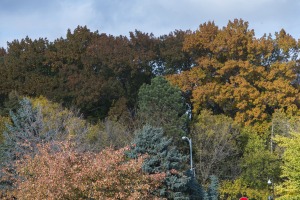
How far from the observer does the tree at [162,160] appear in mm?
24062

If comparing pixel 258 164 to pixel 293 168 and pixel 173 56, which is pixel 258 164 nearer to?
pixel 173 56

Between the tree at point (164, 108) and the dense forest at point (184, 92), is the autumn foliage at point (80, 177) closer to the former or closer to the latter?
the dense forest at point (184, 92)

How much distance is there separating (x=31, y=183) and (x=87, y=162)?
1.76m

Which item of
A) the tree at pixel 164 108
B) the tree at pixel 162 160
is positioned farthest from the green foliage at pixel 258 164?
the tree at pixel 162 160

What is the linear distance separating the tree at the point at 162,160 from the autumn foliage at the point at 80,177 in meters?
5.26

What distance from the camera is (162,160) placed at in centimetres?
2422

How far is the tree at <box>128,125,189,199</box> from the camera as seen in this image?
24062mm

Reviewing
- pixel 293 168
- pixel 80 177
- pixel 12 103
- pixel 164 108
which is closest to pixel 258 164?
pixel 164 108

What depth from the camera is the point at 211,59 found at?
40344 millimetres

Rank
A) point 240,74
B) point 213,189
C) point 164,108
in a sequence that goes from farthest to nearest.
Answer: point 240,74
point 164,108
point 213,189

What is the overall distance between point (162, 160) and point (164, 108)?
11.9 m

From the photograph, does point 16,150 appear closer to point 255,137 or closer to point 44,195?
point 44,195

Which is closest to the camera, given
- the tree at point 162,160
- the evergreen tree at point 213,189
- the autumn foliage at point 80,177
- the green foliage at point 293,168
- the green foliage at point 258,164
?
the autumn foliage at point 80,177

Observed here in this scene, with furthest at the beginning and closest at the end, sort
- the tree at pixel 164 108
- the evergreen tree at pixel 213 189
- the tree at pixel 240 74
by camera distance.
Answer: the tree at pixel 240 74 < the tree at pixel 164 108 < the evergreen tree at pixel 213 189
